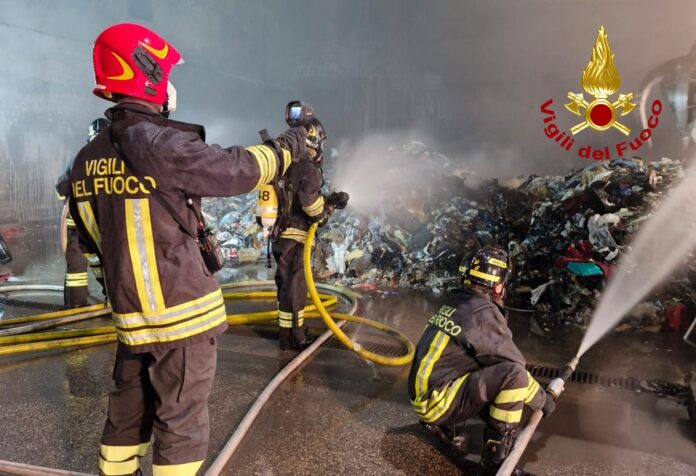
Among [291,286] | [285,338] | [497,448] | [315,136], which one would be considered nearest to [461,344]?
[497,448]

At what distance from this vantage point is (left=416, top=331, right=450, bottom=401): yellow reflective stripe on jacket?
214 centimetres

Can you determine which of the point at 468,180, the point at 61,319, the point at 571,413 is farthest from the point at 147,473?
the point at 468,180

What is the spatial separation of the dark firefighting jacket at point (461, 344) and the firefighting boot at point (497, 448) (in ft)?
0.78

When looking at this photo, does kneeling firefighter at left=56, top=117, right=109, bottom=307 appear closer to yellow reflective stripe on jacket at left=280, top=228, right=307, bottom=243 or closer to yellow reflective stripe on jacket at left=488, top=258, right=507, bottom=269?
yellow reflective stripe on jacket at left=280, top=228, right=307, bottom=243

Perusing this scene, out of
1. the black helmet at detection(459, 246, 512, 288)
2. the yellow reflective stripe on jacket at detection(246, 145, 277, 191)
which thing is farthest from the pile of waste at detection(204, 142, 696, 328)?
the yellow reflective stripe on jacket at detection(246, 145, 277, 191)

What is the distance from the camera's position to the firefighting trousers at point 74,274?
14.8ft

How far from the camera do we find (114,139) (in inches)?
57.0

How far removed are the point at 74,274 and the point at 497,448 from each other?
433cm

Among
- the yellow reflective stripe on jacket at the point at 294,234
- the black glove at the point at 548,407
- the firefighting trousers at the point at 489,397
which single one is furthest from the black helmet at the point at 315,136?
the black glove at the point at 548,407

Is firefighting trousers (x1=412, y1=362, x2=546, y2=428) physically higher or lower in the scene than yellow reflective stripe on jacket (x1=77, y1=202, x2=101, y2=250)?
lower

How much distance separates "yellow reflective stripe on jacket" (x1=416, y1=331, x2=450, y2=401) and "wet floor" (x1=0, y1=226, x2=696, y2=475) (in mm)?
387

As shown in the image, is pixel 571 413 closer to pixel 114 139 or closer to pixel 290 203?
pixel 290 203

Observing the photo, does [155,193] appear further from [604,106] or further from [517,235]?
[604,106]

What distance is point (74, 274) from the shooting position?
→ 457 centimetres
